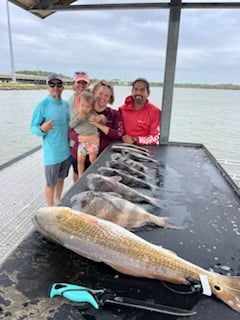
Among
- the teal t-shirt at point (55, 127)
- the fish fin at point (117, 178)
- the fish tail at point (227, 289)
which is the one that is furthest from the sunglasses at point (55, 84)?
the fish tail at point (227, 289)

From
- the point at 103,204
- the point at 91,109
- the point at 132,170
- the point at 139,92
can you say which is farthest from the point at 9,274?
the point at 139,92

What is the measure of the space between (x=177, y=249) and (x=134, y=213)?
0.28m

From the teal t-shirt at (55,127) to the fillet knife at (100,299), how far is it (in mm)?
2221

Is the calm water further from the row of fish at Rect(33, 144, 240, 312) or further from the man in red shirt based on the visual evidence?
the row of fish at Rect(33, 144, 240, 312)

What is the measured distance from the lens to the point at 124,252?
39.1 inches

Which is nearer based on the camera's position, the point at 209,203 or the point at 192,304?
the point at 192,304

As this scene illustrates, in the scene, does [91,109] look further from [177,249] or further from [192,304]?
[192,304]

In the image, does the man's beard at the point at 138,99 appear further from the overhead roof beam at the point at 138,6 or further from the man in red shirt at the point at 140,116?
the overhead roof beam at the point at 138,6

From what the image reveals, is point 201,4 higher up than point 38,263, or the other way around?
point 201,4

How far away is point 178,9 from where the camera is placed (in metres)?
3.32

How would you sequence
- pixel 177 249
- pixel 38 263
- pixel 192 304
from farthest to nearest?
pixel 177 249 → pixel 38 263 → pixel 192 304

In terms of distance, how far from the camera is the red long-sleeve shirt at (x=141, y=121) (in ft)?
10.7

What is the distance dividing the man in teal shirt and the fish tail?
229cm

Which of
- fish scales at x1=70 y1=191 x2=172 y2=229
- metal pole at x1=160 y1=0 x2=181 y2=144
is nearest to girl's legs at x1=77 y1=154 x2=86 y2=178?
metal pole at x1=160 y1=0 x2=181 y2=144
